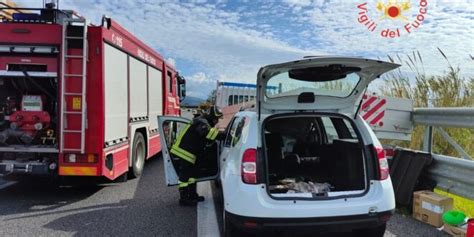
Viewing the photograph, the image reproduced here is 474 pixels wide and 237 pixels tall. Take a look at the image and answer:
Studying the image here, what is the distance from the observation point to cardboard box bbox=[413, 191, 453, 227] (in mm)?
5211

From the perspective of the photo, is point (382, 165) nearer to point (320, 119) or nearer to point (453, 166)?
point (320, 119)

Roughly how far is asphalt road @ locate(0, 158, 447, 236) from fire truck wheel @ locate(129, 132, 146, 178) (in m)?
0.37

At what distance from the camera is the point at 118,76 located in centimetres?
731

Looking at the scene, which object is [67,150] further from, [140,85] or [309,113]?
[309,113]

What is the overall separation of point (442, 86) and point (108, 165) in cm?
704

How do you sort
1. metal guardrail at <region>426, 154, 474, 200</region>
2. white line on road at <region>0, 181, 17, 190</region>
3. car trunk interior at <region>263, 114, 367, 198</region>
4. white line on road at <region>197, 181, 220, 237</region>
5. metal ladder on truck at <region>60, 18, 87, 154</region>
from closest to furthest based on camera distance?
car trunk interior at <region>263, 114, 367, 198</region>
white line on road at <region>197, 181, 220, 237</region>
metal guardrail at <region>426, 154, 474, 200</region>
metal ladder on truck at <region>60, 18, 87, 154</region>
white line on road at <region>0, 181, 17, 190</region>

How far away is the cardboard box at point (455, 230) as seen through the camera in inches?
184

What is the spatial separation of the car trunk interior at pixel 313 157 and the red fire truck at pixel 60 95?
2.75m

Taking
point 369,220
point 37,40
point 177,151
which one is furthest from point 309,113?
point 37,40

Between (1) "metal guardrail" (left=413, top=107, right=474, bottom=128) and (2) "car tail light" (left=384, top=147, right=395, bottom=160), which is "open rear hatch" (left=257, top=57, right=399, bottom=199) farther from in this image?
(1) "metal guardrail" (left=413, top=107, right=474, bottom=128)

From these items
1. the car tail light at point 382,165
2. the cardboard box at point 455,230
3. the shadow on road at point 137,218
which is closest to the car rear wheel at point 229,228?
the shadow on road at point 137,218

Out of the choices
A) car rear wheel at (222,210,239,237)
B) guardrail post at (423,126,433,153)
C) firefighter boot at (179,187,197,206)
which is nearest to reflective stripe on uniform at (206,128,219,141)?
firefighter boot at (179,187,197,206)

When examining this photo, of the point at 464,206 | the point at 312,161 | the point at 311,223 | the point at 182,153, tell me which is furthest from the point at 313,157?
the point at 464,206

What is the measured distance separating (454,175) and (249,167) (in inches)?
122
